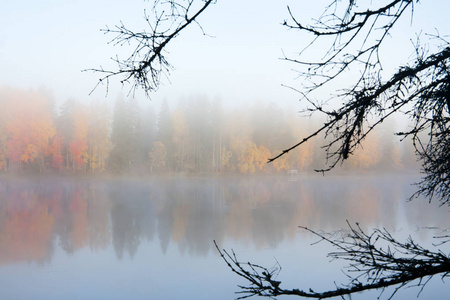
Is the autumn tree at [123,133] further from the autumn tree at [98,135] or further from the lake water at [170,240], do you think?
the lake water at [170,240]

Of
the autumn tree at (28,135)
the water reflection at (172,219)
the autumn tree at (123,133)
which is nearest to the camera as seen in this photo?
the water reflection at (172,219)

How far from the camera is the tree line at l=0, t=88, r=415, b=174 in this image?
3819 cm

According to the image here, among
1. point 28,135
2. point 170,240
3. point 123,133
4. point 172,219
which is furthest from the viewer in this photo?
point 28,135

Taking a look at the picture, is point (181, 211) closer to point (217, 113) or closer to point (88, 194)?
point (88, 194)

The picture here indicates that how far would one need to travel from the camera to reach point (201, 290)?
8.77m

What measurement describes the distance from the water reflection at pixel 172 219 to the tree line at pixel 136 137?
42.3ft

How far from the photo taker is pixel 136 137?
38.2 metres

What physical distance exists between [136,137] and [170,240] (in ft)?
85.2

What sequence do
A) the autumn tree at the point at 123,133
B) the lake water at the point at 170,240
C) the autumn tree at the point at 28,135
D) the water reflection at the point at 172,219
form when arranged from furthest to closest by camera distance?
the autumn tree at the point at 28,135 < the autumn tree at the point at 123,133 < the water reflection at the point at 172,219 < the lake water at the point at 170,240

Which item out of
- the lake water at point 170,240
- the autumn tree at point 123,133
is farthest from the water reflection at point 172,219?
the autumn tree at point 123,133

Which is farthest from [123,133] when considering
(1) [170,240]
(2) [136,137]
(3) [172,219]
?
(1) [170,240]

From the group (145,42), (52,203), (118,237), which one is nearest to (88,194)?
(52,203)

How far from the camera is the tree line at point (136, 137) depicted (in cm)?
3819

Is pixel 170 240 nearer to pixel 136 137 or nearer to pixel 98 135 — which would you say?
pixel 136 137
